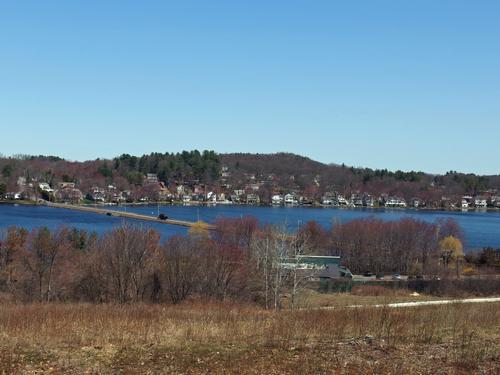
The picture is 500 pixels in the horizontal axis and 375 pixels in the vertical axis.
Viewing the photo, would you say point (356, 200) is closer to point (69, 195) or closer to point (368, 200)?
point (368, 200)

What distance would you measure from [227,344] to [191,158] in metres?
167

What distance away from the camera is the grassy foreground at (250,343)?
6.89 m

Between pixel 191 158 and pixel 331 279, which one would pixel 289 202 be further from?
pixel 331 279

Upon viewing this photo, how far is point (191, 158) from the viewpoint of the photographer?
174 meters

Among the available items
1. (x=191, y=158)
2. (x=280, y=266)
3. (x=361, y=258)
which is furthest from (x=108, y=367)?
(x=191, y=158)

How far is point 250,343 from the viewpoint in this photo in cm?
825

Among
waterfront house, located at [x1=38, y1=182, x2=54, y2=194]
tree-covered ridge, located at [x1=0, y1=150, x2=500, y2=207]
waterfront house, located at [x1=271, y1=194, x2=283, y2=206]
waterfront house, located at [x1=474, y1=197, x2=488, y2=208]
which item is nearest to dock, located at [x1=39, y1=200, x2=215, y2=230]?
waterfront house, located at [x1=38, y1=182, x2=54, y2=194]

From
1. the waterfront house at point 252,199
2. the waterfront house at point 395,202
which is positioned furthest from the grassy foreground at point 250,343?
the waterfront house at point 395,202

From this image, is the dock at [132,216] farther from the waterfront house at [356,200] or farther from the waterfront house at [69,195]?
the waterfront house at [356,200]

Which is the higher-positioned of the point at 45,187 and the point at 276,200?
the point at 45,187

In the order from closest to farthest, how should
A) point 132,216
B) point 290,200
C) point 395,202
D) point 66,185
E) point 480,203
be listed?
point 132,216
point 66,185
point 290,200
point 395,202
point 480,203

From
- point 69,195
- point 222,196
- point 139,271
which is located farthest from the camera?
point 222,196

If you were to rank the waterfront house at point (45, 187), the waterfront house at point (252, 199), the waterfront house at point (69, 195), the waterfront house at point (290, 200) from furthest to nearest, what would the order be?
the waterfront house at point (290, 200)
the waterfront house at point (252, 199)
the waterfront house at point (45, 187)
the waterfront house at point (69, 195)

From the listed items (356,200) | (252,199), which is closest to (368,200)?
(356,200)
